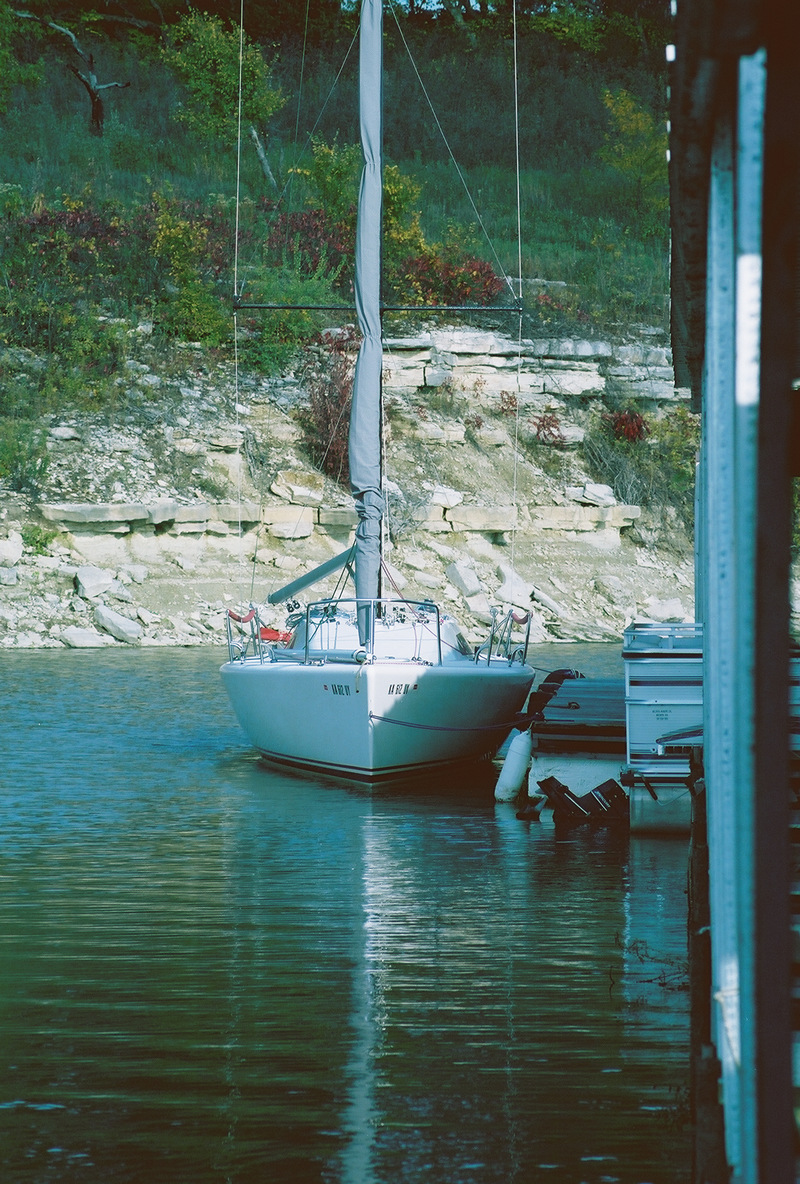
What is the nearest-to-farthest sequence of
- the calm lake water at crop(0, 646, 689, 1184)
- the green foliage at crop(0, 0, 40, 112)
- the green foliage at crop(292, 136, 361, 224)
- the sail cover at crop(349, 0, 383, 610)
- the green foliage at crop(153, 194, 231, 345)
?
the calm lake water at crop(0, 646, 689, 1184)
the sail cover at crop(349, 0, 383, 610)
the green foliage at crop(153, 194, 231, 345)
the green foliage at crop(292, 136, 361, 224)
the green foliage at crop(0, 0, 40, 112)

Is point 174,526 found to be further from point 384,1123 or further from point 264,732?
point 384,1123

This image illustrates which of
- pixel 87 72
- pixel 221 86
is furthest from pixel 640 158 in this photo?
pixel 87 72

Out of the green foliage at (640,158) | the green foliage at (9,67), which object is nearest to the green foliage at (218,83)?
the green foliage at (9,67)

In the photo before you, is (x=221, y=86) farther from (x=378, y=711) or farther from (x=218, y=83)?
(x=378, y=711)

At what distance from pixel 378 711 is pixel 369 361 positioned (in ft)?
13.6

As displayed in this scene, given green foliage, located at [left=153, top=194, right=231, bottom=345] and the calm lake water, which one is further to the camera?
green foliage, located at [left=153, top=194, right=231, bottom=345]

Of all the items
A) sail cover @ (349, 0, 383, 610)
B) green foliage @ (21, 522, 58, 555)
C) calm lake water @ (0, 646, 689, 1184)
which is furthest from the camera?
green foliage @ (21, 522, 58, 555)

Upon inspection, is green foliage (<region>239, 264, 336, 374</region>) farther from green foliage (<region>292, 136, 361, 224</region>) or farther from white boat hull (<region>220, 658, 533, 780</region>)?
white boat hull (<region>220, 658, 533, 780</region>)

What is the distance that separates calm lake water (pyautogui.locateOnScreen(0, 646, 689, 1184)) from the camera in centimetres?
583

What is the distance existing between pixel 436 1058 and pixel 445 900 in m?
3.37

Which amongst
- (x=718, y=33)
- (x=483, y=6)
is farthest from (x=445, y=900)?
(x=483, y=6)

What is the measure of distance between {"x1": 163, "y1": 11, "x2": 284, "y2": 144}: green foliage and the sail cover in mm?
33673

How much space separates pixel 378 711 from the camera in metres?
15.0

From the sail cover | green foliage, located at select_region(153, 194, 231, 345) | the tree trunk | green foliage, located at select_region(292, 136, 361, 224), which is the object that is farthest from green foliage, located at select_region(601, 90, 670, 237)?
the sail cover
